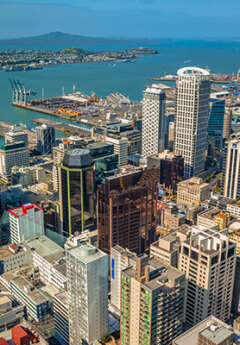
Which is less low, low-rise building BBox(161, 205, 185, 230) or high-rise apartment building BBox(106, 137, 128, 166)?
high-rise apartment building BBox(106, 137, 128, 166)

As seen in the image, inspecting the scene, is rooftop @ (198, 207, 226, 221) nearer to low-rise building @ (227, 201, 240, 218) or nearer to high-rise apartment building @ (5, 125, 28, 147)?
low-rise building @ (227, 201, 240, 218)

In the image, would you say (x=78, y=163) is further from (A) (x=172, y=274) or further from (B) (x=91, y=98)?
(B) (x=91, y=98)

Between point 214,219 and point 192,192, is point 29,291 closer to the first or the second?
point 214,219

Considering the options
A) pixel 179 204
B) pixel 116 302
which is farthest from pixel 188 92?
pixel 116 302

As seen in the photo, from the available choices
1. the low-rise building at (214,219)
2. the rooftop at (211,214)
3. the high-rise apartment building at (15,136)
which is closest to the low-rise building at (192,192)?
the low-rise building at (214,219)

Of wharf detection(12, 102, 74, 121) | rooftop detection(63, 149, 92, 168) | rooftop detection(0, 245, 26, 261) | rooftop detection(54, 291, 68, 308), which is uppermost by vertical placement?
rooftop detection(63, 149, 92, 168)

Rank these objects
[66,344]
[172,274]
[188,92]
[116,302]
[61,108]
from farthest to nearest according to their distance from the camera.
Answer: [61,108] → [188,92] → [116,302] → [66,344] → [172,274]

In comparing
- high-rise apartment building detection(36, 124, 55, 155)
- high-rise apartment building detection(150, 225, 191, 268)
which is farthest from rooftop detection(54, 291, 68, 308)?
high-rise apartment building detection(36, 124, 55, 155)

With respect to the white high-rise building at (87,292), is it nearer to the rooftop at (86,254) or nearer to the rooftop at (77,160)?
the rooftop at (86,254)
